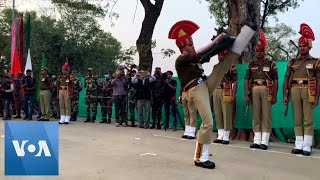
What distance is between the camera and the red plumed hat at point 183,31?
6.48 metres

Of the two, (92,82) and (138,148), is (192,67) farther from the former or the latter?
(92,82)

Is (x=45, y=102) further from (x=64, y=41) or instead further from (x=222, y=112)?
(x=64, y=41)

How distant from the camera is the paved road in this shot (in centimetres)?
602

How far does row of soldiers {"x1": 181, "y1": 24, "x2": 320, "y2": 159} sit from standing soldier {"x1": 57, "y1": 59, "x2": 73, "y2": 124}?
5590mm

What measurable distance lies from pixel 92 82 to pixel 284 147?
795cm

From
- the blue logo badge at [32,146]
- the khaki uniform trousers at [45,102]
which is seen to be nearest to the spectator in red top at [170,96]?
the khaki uniform trousers at [45,102]

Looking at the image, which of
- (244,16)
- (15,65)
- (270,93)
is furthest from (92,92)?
(270,93)

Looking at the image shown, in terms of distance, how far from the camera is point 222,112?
942 centimetres

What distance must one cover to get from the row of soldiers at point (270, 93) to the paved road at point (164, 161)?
0.36 m

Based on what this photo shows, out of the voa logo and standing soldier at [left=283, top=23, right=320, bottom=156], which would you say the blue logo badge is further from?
standing soldier at [left=283, top=23, right=320, bottom=156]

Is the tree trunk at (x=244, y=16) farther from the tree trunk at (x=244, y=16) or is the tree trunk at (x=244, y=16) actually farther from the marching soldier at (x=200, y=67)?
the marching soldier at (x=200, y=67)

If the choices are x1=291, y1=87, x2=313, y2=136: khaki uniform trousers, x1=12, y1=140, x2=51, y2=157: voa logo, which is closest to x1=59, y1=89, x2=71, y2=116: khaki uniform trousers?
x1=291, y1=87, x2=313, y2=136: khaki uniform trousers

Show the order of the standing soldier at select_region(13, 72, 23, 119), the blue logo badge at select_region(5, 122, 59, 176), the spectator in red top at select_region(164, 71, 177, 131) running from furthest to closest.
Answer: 1. the standing soldier at select_region(13, 72, 23, 119)
2. the spectator in red top at select_region(164, 71, 177, 131)
3. the blue logo badge at select_region(5, 122, 59, 176)

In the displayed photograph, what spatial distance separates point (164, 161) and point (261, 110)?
2.62 m
